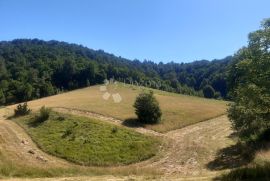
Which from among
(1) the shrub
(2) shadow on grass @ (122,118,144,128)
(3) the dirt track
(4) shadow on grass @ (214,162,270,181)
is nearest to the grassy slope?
(3) the dirt track

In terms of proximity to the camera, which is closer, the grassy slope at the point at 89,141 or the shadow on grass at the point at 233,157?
the shadow on grass at the point at 233,157

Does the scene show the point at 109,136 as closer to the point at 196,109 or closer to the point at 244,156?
the point at 244,156

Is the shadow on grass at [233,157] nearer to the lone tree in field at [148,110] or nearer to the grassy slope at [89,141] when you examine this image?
the grassy slope at [89,141]

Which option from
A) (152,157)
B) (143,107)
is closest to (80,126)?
(143,107)

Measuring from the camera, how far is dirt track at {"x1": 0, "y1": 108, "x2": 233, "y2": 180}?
43600 millimetres

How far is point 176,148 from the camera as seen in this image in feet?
168

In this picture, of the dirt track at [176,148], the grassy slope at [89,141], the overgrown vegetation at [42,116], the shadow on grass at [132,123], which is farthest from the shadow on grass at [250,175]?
the overgrown vegetation at [42,116]

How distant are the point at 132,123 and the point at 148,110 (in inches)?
143

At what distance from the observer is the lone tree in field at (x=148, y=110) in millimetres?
64688

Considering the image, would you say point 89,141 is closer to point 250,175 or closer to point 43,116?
point 43,116

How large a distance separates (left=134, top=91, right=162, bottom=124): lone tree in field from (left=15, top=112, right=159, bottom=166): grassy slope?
6.21 metres

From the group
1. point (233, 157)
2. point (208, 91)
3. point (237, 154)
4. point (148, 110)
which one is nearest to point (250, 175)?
point (233, 157)

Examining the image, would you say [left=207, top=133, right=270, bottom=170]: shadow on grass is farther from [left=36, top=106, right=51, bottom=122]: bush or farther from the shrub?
the shrub

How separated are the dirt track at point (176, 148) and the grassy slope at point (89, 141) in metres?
1.75
